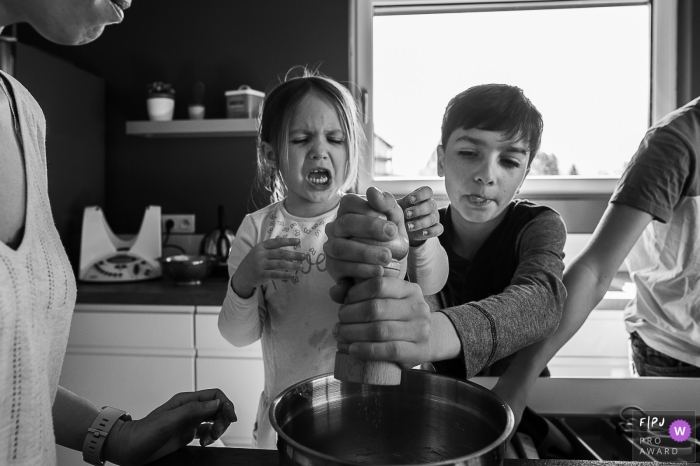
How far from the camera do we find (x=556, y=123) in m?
2.50

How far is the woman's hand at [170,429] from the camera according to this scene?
0.63 meters

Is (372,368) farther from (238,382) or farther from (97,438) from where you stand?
(238,382)

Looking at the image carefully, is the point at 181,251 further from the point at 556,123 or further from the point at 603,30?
the point at 603,30

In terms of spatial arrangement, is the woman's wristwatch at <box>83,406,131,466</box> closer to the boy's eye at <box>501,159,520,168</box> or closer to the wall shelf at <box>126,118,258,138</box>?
the boy's eye at <box>501,159,520,168</box>

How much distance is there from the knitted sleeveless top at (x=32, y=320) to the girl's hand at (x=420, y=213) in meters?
0.43

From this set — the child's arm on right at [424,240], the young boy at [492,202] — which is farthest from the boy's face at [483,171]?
the child's arm on right at [424,240]

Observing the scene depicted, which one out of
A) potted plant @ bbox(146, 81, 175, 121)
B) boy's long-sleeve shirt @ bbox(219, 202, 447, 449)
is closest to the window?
potted plant @ bbox(146, 81, 175, 121)

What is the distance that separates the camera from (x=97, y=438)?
26.7 inches

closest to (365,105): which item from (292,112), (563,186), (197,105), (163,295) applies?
(197,105)

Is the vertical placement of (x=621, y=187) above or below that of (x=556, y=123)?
below

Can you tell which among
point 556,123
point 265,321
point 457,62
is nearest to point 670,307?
point 265,321

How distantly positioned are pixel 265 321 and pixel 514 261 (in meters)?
0.53

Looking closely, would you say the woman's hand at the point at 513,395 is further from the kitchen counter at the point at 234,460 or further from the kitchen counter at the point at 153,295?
the kitchen counter at the point at 153,295

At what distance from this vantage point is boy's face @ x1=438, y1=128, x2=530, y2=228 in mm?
884
